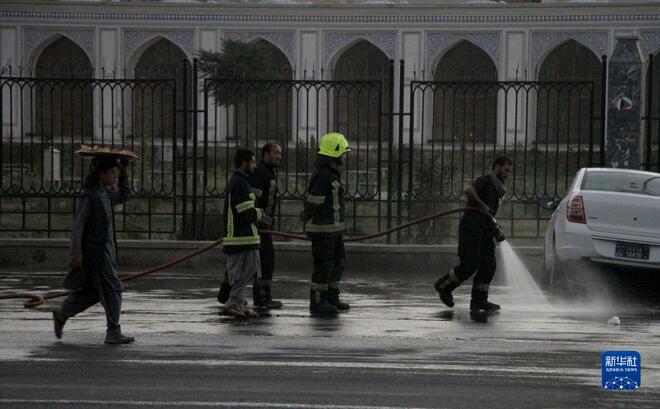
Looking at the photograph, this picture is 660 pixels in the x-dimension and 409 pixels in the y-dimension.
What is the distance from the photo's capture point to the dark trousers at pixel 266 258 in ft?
39.9

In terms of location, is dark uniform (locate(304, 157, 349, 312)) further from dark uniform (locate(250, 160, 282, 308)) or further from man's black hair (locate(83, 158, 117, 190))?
man's black hair (locate(83, 158, 117, 190))

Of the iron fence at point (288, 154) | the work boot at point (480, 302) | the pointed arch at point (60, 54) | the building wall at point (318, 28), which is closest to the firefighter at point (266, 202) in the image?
the iron fence at point (288, 154)

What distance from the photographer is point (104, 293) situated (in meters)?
9.75

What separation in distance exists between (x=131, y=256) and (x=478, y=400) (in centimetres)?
916

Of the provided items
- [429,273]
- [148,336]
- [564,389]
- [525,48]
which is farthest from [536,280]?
[525,48]

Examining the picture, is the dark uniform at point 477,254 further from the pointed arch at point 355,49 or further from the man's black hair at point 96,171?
the pointed arch at point 355,49

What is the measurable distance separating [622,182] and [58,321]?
6.34 m

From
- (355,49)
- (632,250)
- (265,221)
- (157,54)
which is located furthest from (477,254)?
(157,54)

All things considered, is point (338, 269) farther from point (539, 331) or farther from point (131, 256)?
point (131, 256)

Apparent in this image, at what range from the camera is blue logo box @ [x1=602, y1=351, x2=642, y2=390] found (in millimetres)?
7848

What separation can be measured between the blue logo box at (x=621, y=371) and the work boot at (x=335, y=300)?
3339 millimetres

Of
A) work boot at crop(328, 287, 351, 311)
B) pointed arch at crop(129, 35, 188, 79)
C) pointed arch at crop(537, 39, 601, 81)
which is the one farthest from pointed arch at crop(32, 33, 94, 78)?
work boot at crop(328, 287, 351, 311)

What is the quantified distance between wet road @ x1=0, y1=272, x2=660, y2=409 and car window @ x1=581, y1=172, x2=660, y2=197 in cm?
118

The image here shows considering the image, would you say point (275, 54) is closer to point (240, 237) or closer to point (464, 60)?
point (464, 60)
